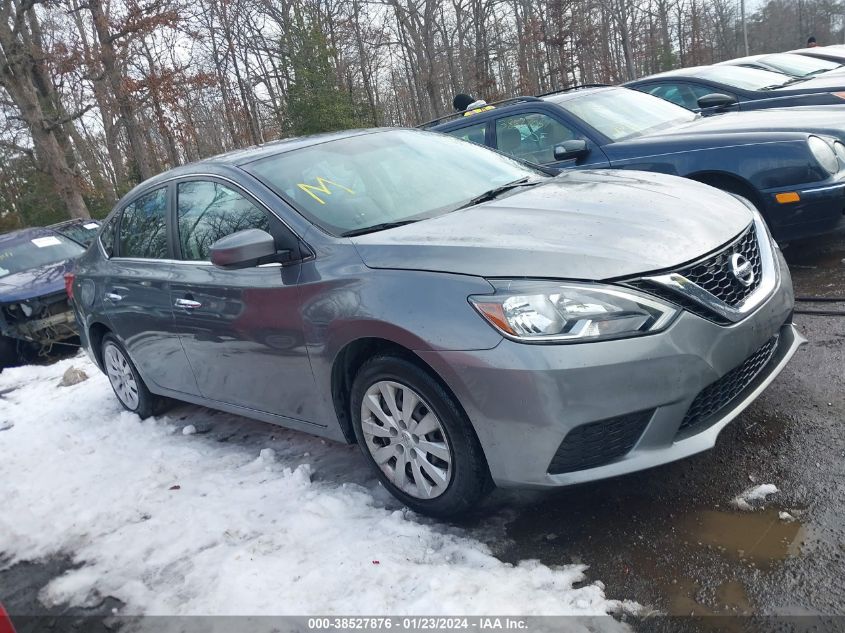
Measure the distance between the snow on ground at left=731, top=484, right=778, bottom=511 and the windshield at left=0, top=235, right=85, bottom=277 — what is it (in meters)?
9.07

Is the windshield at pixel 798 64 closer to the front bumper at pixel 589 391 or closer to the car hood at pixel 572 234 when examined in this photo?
the car hood at pixel 572 234

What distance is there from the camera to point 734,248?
2.83m

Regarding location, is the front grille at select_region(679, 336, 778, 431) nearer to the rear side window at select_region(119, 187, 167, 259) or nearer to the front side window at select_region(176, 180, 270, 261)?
the front side window at select_region(176, 180, 270, 261)

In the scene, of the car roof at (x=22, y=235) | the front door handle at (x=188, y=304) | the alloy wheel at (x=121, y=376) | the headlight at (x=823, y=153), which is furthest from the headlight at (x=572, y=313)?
the car roof at (x=22, y=235)

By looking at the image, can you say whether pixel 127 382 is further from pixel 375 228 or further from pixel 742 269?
pixel 742 269

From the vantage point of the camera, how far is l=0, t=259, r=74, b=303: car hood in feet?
26.8

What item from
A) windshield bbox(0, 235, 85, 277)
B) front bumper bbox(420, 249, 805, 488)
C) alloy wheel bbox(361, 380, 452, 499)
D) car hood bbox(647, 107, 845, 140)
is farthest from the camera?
windshield bbox(0, 235, 85, 277)

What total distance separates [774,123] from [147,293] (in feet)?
15.7

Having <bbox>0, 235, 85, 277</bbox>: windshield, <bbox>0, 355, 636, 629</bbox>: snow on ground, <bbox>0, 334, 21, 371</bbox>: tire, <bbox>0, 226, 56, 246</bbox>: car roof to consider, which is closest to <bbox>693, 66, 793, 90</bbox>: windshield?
<bbox>0, 355, 636, 629</bbox>: snow on ground

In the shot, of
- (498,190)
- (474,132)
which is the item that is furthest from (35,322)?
(498,190)

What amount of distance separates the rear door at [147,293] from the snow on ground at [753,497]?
3.06 metres

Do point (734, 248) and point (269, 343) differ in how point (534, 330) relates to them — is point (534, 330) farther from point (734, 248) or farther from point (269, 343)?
point (269, 343)

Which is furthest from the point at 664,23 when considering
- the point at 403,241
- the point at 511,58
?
the point at 403,241

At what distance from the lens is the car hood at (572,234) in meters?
2.57
